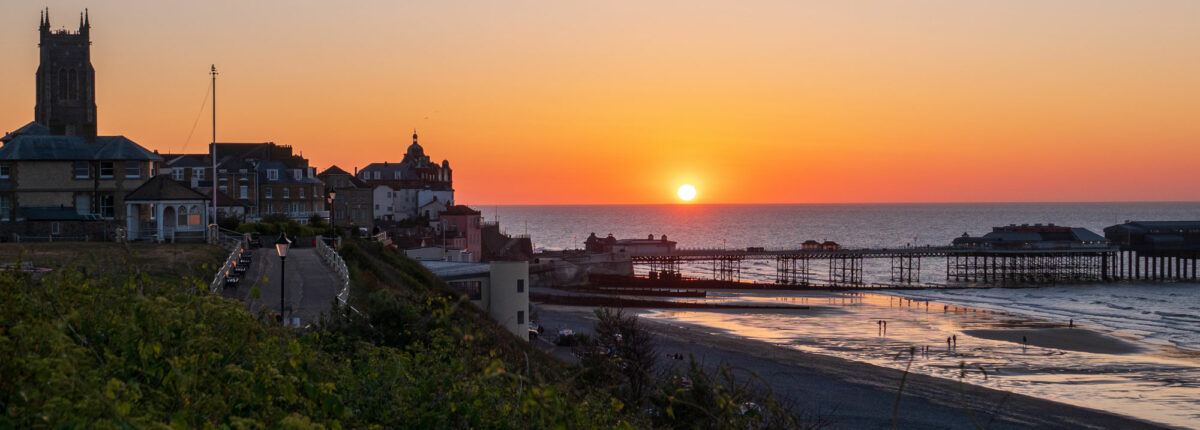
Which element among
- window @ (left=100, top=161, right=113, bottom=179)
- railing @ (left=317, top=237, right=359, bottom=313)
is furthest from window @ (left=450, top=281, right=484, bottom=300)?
window @ (left=100, top=161, right=113, bottom=179)

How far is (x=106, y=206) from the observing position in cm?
4497

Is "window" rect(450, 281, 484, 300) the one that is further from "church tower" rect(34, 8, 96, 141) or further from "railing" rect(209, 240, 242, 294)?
"church tower" rect(34, 8, 96, 141)

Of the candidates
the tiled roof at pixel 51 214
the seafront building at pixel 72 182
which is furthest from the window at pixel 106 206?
the tiled roof at pixel 51 214

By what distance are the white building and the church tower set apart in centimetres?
5003

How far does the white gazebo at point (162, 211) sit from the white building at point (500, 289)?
41.1ft

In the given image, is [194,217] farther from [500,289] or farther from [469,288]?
[500,289]

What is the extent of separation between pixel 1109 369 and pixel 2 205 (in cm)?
5660

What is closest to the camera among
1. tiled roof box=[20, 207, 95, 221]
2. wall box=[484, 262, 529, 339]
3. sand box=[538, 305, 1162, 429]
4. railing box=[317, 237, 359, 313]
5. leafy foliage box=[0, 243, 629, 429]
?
leafy foliage box=[0, 243, 629, 429]

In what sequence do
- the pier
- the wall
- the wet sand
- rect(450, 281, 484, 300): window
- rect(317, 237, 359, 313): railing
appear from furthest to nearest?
1. the pier
2. the wet sand
3. rect(450, 281, 484, 300): window
4. the wall
5. rect(317, 237, 359, 313): railing

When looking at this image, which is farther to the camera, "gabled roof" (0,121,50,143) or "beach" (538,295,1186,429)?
"gabled roof" (0,121,50,143)

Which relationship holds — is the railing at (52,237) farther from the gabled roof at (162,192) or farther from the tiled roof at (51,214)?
the gabled roof at (162,192)

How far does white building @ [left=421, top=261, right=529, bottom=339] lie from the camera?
45.6 m

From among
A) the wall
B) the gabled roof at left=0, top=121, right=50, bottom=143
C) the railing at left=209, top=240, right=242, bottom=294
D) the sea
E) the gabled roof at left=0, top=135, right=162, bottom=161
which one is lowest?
the sea

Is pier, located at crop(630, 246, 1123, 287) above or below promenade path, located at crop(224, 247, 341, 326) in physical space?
below
